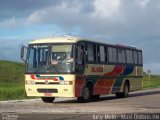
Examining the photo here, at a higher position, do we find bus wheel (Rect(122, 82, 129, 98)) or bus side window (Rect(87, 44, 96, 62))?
bus side window (Rect(87, 44, 96, 62))

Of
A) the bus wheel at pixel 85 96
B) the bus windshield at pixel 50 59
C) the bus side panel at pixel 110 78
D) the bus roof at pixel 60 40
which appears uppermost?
the bus roof at pixel 60 40

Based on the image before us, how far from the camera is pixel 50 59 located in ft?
80.1

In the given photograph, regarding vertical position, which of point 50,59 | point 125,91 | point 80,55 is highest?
point 80,55

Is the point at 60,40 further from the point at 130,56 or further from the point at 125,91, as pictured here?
the point at 130,56

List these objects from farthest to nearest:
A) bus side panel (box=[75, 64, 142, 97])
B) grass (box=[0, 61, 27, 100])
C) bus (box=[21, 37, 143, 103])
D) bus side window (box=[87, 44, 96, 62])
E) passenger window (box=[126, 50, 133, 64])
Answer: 1. grass (box=[0, 61, 27, 100])
2. passenger window (box=[126, 50, 133, 64])
3. bus side window (box=[87, 44, 96, 62])
4. bus side panel (box=[75, 64, 142, 97])
5. bus (box=[21, 37, 143, 103])

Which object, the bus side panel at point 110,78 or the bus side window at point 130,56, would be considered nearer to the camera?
the bus side panel at point 110,78

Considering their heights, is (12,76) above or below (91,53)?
below

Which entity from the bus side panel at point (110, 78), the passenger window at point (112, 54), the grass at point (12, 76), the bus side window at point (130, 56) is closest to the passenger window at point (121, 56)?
the bus side panel at point (110, 78)

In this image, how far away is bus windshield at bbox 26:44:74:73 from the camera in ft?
79.1

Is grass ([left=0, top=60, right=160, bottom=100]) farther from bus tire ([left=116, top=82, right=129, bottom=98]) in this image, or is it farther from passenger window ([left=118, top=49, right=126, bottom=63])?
passenger window ([left=118, top=49, right=126, bottom=63])

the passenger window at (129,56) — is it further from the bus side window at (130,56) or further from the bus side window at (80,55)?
the bus side window at (80,55)

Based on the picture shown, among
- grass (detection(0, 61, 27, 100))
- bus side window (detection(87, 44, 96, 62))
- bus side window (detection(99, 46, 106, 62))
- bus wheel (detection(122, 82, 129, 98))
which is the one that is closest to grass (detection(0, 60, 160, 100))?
grass (detection(0, 61, 27, 100))

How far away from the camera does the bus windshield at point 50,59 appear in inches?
949

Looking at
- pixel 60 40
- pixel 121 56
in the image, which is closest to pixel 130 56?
pixel 121 56
